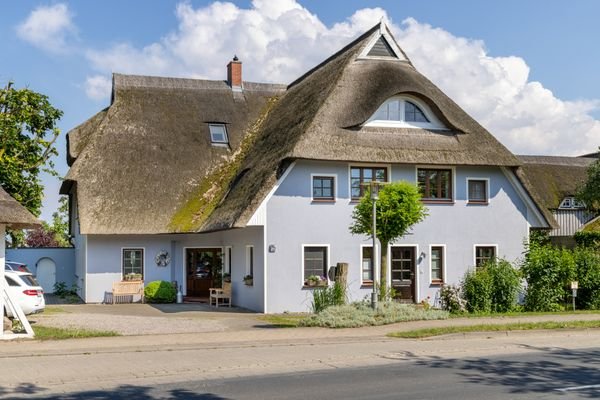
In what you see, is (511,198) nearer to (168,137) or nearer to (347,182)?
(347,182)

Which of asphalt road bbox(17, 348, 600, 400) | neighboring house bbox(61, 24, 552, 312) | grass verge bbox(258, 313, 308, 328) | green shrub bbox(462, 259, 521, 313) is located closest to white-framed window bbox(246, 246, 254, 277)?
neighboring house bbox(61, 24, 552, 312)

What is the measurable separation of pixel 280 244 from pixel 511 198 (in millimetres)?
9346

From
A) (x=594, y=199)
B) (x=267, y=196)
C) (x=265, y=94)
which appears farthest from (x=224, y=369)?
(x=594, y=199)

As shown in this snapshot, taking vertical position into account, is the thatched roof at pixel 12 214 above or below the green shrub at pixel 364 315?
above

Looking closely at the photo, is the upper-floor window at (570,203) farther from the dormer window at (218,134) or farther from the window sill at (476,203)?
the dormer window at (218,134)

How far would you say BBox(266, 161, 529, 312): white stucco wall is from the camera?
82.9ft

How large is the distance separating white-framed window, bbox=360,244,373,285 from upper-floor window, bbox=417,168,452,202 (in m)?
3.08

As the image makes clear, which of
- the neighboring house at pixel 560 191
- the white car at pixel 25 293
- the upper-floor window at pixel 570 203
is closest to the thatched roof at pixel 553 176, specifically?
the neighboring house at pixel 560 191

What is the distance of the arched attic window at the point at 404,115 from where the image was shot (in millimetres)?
27016

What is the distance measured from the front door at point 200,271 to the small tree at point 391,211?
11.3 metres

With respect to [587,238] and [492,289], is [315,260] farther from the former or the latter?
[587,238]

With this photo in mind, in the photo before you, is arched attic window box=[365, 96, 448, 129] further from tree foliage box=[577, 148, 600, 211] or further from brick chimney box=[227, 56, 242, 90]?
tree foliage box=[577, 148, 600, 211]

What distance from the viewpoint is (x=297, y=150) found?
2467 centimetres

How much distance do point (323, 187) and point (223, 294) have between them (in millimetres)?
6018
